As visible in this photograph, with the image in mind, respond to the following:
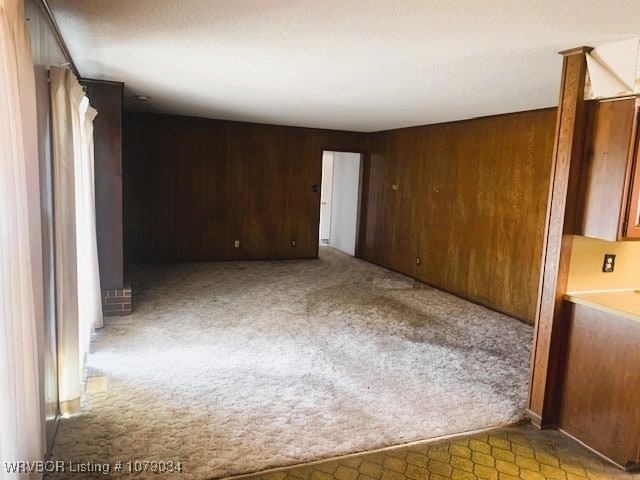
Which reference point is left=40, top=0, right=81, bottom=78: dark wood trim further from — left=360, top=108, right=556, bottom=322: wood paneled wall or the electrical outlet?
left=360, top=108, right=556, bottom=322: wood paneled wall

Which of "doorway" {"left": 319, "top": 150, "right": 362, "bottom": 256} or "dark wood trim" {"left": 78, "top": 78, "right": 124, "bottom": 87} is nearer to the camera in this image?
"dark wood trim" {"left": 78, "top": 78, "right": 124, "bottom": 87}

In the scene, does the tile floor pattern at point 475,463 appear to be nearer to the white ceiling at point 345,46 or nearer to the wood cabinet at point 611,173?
the wood cabinet at point 611,173

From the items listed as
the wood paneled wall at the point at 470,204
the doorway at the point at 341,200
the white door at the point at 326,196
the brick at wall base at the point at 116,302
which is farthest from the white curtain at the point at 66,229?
the white door at the point at 326,196

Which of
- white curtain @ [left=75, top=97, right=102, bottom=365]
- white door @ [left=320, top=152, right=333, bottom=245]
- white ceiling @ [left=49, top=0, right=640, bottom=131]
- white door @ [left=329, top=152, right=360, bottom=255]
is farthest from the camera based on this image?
white door @ [left=320, top=152, right=333, bottom=245]

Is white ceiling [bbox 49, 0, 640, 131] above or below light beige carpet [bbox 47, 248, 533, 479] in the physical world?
above

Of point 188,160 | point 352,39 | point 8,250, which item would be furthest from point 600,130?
point 188,160

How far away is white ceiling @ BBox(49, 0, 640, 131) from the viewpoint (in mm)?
2205

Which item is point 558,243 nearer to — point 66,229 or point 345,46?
point 345,46

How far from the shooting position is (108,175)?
14.5ft

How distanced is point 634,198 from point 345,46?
1864 millimetres

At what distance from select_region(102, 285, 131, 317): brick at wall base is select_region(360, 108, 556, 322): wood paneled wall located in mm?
3942

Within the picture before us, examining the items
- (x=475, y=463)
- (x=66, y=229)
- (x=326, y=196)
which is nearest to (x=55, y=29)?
(x=66, y=229)

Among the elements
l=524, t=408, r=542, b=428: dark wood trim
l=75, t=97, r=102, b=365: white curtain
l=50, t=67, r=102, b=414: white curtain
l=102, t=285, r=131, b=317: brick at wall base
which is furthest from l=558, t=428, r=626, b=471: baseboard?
l=102, t=285, r=131, b=317: brick at wall base

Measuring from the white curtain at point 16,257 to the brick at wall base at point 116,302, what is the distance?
286 cm
